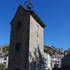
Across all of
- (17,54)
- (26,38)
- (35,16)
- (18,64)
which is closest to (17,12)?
(35,16)

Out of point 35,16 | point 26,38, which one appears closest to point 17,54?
point 26,38

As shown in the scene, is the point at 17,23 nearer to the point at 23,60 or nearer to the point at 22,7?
the point at 22,7

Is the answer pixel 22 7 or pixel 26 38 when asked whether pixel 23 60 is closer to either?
pixel 26 38

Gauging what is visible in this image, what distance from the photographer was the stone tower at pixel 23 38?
78.4 ft

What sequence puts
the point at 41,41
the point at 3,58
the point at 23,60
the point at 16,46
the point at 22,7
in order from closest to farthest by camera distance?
the point at 23,60 → the point at 16,46 → the point at 22,7 → the point at 41,41 → the point at 3,58

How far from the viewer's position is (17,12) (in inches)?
1144

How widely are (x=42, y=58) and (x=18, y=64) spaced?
6.26 metres

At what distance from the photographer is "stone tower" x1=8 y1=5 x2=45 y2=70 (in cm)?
2389

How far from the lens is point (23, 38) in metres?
24.9

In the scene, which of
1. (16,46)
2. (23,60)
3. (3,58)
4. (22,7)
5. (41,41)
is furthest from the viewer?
(3,58)

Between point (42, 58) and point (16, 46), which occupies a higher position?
point (16, 46)

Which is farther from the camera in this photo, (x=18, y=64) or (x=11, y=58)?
(x=11, y=58)

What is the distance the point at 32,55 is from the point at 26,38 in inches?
128

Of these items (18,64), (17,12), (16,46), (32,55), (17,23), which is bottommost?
(18,64)
